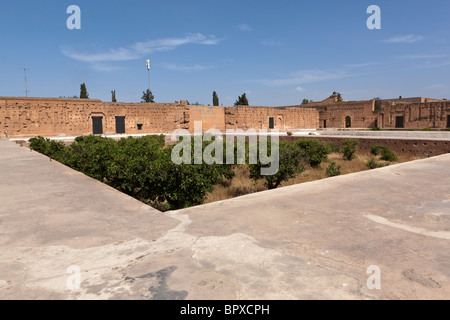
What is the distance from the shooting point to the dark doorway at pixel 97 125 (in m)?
22.1

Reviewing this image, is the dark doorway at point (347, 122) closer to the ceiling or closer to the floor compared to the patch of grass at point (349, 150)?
closer to the ceiling

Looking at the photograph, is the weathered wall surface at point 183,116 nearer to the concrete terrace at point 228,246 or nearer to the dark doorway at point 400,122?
the dark doorway at point 400,122

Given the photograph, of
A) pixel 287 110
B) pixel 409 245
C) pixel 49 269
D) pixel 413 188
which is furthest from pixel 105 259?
pixel 287 110

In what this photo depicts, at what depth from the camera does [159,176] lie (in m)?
5.74

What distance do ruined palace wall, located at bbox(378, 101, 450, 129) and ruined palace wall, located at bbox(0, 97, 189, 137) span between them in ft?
64.7

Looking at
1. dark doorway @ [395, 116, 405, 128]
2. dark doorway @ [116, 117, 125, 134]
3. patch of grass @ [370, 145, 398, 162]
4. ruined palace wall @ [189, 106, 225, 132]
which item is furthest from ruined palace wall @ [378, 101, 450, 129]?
dark doorway @ [116, 117, 125, 134]

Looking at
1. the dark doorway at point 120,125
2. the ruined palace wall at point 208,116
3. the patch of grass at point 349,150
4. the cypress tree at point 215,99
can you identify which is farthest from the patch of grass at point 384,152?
the cypress tree at point 215,99

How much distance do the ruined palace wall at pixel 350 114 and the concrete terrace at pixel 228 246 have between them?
30.5m

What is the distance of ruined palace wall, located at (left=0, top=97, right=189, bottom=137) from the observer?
63.4 ft

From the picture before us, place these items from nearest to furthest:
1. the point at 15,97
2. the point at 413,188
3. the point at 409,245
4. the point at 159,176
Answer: the point at 409,245 → the point at 413,188 → the point at 159,176 → the point at 15,97

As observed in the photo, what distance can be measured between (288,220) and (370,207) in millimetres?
1140

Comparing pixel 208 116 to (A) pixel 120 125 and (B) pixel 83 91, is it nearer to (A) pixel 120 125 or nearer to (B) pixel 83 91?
(A) pixel 120 125

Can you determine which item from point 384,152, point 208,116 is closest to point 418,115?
point 384,152

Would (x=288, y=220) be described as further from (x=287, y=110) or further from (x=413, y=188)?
(x=287, y=110)
